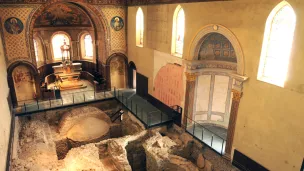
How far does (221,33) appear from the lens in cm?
973

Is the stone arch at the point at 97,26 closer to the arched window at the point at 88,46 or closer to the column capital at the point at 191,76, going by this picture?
the arched window at the point at 88,46

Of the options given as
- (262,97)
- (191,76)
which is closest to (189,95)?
(191,76)

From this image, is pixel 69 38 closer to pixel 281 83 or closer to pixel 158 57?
pixel 158 57

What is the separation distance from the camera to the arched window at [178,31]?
12.2 m

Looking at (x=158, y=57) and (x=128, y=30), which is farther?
(x=128, y=30)

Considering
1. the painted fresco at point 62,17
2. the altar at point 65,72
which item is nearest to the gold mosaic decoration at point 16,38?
the altar at point 65,72

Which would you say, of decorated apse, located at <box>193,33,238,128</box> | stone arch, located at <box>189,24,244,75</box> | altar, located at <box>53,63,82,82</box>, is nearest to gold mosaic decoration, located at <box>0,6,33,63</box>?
altar, located at <box>53,63,82,82</box>

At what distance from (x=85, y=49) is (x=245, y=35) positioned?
17409mm

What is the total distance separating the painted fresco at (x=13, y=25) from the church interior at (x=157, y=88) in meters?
0.06

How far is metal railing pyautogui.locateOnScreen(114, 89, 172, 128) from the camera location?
44.2ft

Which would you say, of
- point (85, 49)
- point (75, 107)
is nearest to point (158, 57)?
point (75, 107)

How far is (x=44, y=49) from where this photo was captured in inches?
813

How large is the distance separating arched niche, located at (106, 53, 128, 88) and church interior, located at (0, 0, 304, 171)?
86 mm

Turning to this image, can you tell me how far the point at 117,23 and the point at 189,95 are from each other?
8.90 m
